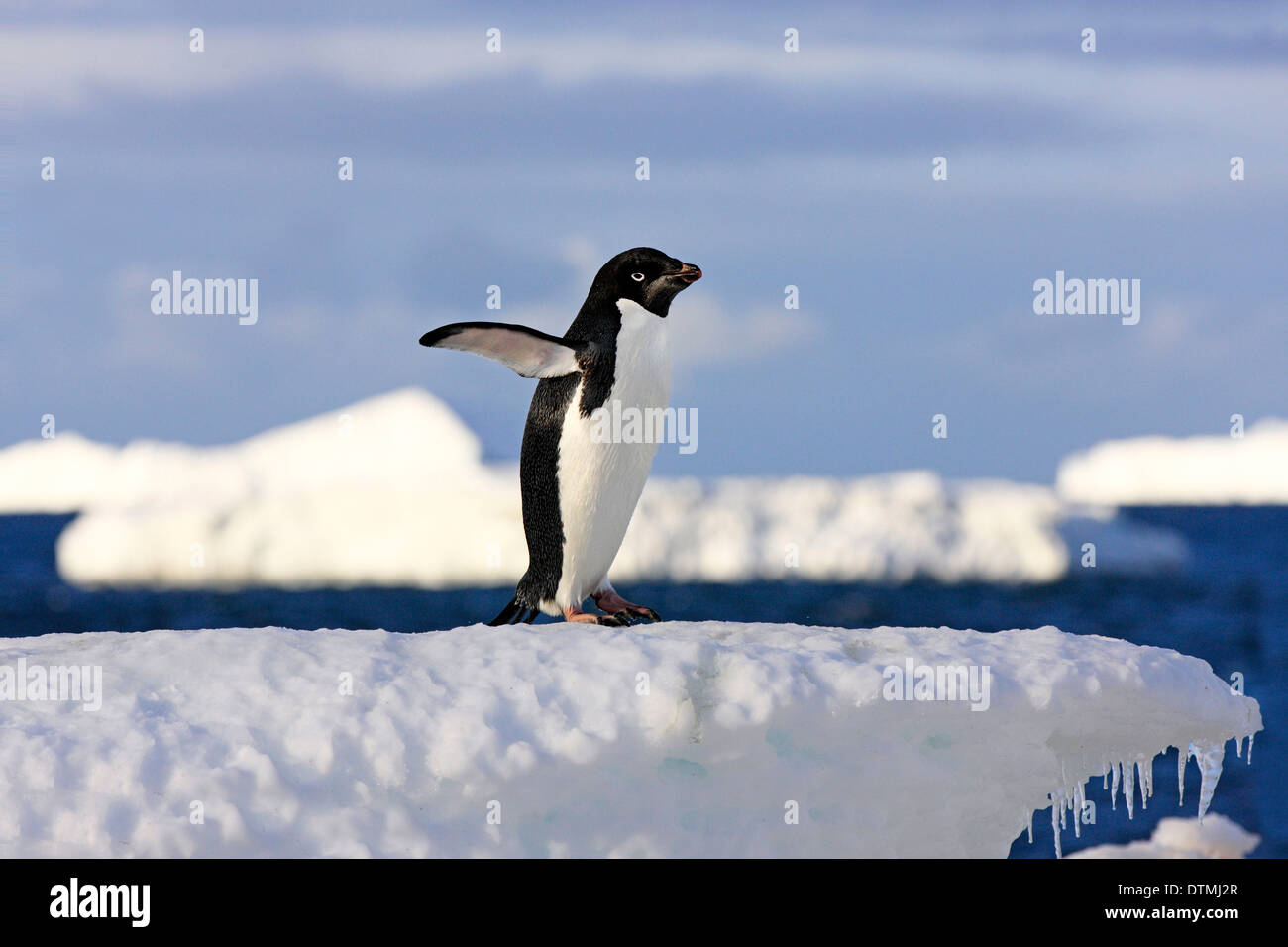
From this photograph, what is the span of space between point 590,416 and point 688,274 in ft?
2.49

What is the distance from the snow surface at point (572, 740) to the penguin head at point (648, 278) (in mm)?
1605

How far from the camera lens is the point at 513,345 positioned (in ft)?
18.4

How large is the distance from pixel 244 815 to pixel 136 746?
0.42 m

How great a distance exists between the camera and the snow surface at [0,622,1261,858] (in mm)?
3883

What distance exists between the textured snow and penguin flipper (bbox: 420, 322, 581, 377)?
680 centimetres

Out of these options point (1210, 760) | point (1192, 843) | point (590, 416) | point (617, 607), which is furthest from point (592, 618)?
point (1192, 843)

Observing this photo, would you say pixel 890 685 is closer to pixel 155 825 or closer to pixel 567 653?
pixel 567 653

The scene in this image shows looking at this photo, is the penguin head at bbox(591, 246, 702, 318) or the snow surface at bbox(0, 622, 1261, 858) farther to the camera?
the penguin head at bbox(591, 246, 702, 318)

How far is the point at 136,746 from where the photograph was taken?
13.0ft

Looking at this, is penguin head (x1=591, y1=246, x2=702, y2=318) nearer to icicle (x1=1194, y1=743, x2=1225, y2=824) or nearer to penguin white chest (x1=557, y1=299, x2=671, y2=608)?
penguin white chest (x1=557, y1=299, x2=671, y2=608)

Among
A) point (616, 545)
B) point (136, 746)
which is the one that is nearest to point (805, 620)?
point (616, 545)

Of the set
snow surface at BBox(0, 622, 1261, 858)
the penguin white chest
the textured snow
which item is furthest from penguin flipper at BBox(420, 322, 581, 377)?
the textured snow

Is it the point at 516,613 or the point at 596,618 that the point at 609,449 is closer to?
the point at 596,618

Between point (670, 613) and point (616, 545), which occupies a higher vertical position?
point (616, 545)
